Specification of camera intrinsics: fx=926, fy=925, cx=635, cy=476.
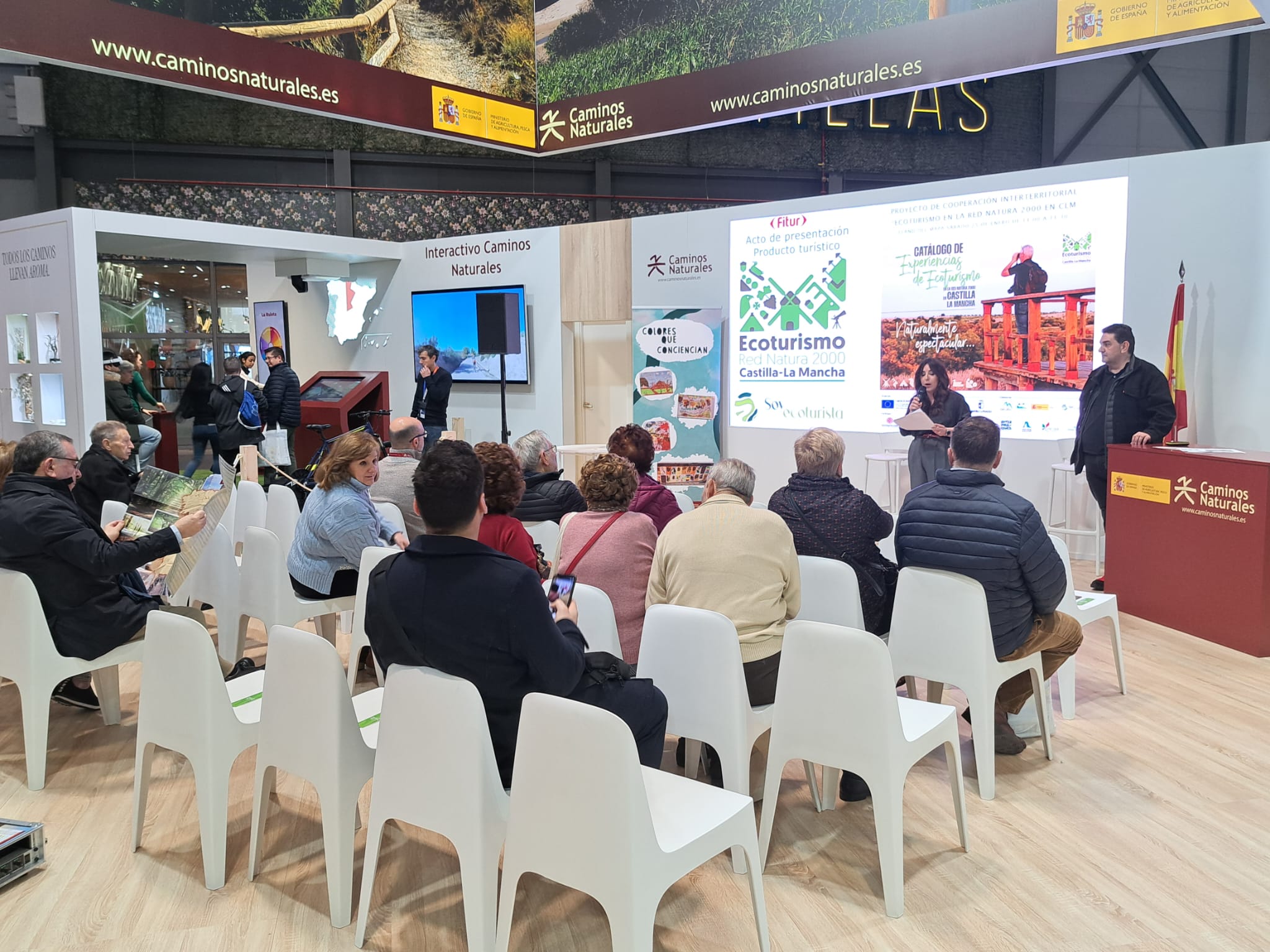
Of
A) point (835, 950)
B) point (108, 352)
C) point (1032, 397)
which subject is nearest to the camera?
point (835, 950)

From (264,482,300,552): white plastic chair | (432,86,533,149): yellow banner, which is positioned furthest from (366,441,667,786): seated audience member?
(432,86,533,149): yellow banner

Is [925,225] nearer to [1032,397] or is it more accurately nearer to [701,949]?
[1032,397]

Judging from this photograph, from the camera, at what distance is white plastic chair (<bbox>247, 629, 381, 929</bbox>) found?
8.06 ft

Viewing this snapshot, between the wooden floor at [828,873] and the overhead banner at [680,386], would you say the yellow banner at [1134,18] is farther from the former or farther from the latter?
the wooden floor at [828,873]

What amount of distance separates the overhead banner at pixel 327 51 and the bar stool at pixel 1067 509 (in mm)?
6782

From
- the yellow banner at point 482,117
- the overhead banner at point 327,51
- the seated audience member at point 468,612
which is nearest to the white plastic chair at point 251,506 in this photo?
the seated audience member at point 468,612

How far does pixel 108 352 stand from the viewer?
36.6ft

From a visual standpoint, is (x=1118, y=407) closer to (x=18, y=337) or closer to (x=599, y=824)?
(x=599, y=824)

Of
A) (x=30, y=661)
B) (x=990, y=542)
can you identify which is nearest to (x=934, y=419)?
(x=990, y=542)

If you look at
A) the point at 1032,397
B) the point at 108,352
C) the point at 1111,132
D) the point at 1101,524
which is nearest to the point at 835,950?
the point at 1101,524

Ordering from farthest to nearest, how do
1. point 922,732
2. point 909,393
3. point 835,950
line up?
1. point 909,393
2. point 922,732
3. point 835,950

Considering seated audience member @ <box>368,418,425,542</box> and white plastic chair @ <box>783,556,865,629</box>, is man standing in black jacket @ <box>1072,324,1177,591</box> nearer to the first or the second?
white plastic chair @ <box>783,556,865,629</box>

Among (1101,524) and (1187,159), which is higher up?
(1187,159)

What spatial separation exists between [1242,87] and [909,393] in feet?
30.5
